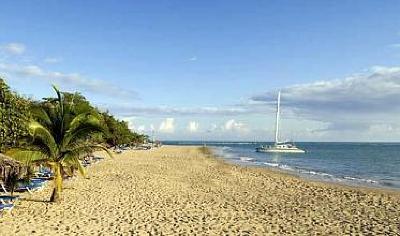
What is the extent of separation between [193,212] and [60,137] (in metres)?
5.35

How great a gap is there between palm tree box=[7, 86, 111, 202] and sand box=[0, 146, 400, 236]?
1.48 metres

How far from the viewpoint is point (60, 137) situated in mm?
14781

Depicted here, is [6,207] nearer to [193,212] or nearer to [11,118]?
[11,118]

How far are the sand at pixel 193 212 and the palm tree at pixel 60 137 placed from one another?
1480 millimetres

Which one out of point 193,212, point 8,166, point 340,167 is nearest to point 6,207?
point 8,166

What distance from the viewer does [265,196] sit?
1927cm

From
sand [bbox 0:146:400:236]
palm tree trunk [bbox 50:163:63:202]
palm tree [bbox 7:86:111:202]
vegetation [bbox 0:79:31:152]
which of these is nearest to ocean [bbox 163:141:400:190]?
sand [bbox 0:146:400:236]

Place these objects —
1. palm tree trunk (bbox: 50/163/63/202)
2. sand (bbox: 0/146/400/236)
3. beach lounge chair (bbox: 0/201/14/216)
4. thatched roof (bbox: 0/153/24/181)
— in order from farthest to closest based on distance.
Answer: palm tree trunk (bbox: 50/163/63/202) → beach lounge chair (bbox: 0/201/14/216) → sand (bbox: 0/146/400/236) → thatched roof (bbox: 0/153/24/181)

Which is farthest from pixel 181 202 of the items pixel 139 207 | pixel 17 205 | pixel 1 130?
pixel 1 130

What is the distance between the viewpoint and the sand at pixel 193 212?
1181 cm

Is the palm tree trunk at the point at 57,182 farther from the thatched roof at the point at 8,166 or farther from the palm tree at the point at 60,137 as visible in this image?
the thatched roof at the point at 8,166

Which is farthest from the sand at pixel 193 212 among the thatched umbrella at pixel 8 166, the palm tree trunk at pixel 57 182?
the thatched umbrella at pixel 8 166

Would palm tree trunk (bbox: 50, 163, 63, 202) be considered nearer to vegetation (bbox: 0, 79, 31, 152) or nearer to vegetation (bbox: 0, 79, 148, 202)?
vegetation (bbox: 0, 79, 148, 202)

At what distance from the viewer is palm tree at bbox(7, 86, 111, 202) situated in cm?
1430
